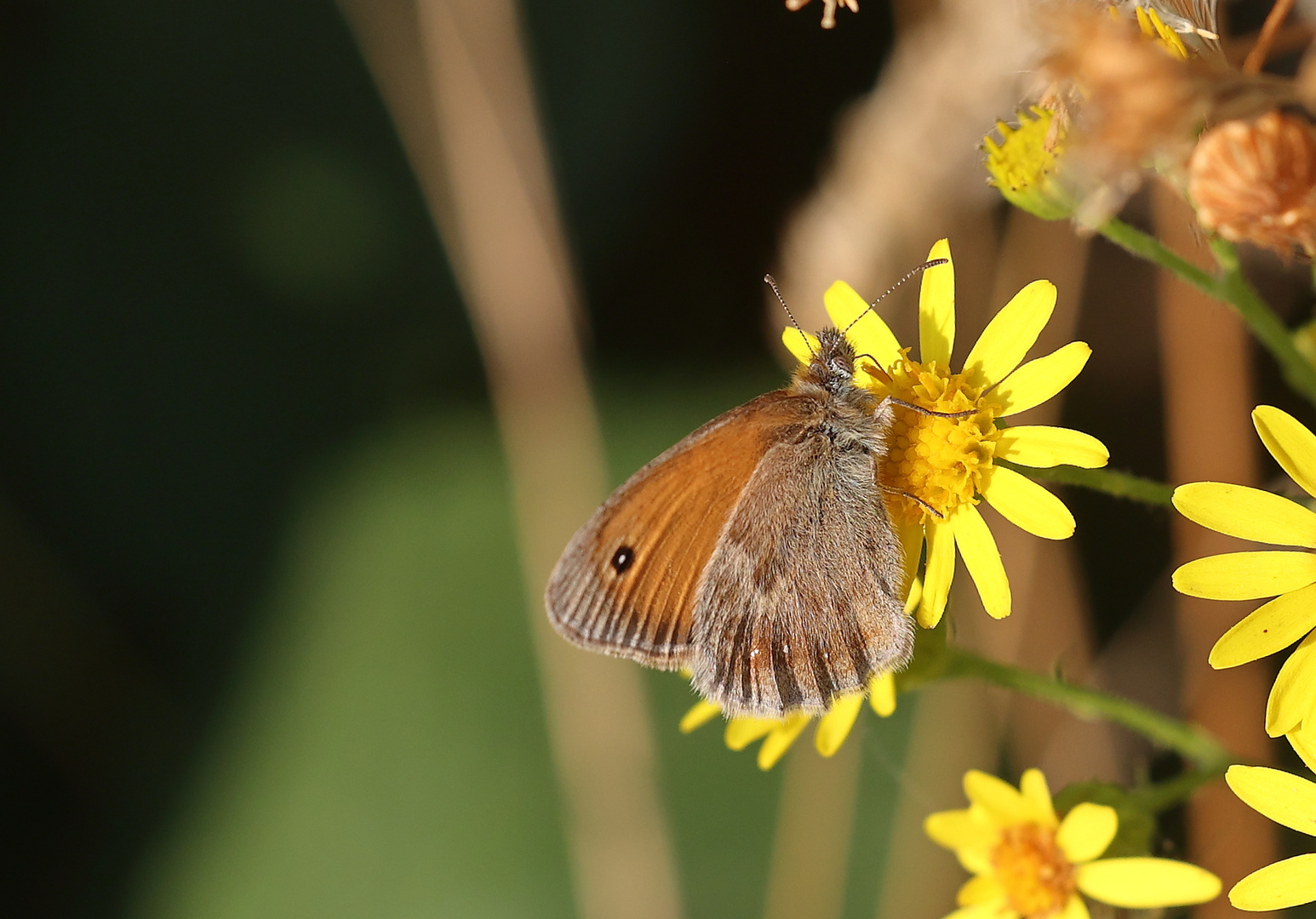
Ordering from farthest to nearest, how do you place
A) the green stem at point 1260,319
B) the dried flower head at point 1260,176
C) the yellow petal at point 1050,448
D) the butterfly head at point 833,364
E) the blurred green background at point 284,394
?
the blurred green background at point 284,394 → the butterfly head at point 833,364 → the green stem at point 1260,319 → the yellow petal at point 1050,448 → the dried flower head at point 1260,176

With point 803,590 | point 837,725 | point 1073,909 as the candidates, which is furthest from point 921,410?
point 1073,909

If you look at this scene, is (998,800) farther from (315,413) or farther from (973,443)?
(315,413)

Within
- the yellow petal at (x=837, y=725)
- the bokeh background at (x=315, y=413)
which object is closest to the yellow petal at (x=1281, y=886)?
the yellow petal at (x=837, y=725)

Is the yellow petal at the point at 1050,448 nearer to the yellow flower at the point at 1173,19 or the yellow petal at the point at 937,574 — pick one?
the yellow petal at the point at 937,574

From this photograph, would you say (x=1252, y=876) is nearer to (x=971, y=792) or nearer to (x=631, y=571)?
(x=971, y=792)

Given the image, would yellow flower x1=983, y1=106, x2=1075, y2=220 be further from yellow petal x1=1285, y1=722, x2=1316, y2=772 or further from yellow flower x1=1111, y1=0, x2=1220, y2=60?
yellow petal x1=1285, y1=722, x2=1316, y2=772

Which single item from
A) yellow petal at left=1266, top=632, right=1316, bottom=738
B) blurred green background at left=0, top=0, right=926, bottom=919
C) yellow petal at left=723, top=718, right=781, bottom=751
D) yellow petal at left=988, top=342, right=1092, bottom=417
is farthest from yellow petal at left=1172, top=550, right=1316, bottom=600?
blurred green background at left=0, top=0, right=926, bottom=919
